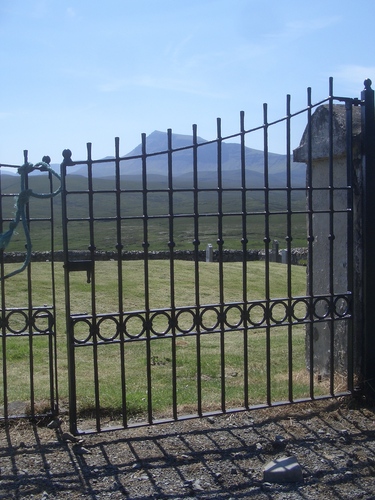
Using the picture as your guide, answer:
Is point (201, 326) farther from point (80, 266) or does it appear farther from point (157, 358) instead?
point (157, 358)

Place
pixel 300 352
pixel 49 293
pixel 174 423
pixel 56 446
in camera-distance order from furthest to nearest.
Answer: pixel 49 293
pixel 300 352
pixel 174 423
pixel 56 446

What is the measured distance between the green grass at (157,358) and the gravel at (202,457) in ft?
1.53

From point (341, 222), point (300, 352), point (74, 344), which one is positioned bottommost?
point (300, 352)

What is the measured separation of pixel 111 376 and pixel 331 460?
3811 millimetres

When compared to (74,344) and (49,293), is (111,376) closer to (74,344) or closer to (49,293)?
(74,344)

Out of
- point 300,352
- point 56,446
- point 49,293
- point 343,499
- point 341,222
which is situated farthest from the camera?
point 49,293

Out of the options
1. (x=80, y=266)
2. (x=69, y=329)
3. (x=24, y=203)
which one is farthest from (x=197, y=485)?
(x=24, y=203)

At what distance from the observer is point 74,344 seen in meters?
4.85

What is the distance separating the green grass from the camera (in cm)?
616

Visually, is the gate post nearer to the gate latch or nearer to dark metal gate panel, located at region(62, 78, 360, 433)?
dark metal gate panel, located at region(62, 78, 360, 433)

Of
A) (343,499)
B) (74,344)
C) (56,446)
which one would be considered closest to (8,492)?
(56,446)

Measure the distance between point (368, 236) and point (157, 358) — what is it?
13.3 feet

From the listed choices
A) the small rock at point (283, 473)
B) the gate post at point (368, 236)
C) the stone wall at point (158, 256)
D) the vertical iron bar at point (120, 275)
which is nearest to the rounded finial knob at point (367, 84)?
the gate post at point (368, 236)

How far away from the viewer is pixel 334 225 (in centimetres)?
644
